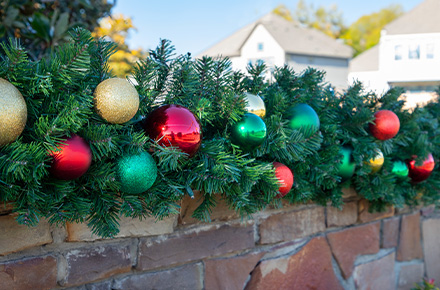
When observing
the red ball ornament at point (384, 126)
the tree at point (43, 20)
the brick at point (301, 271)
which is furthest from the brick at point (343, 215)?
the tree at point (43, 20)

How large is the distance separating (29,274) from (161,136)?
0.55 meters

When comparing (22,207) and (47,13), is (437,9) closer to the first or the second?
(47,13)

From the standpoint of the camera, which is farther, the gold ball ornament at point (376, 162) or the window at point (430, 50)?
the window at point (430, 50)

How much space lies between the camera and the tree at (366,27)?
125ft

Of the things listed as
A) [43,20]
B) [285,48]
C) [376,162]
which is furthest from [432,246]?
[285,48]

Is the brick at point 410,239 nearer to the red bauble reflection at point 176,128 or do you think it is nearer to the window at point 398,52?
the red bauble reflection at point 176,128

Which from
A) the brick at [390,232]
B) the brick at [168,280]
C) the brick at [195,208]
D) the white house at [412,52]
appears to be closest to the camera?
the brick at [168,280]

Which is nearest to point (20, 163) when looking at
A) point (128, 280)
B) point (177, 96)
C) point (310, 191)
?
point (177, 96)

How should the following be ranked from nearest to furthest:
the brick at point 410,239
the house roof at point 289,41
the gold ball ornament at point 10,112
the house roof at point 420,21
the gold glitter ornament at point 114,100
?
the gold ball ornament at point 10,112 → the gold glitter ornament at point 114,100 → the brick at point 410,239 → the house roof at point 420,21 → the house roof at point 289,41

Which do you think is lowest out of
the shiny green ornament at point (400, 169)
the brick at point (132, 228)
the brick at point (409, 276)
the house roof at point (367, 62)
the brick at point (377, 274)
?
the brick at point (409, 276)

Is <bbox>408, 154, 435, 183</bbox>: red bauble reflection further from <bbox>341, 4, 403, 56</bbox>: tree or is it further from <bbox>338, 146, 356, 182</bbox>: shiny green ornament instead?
<bbox>341, 4, 403, 56</bbox>: tree

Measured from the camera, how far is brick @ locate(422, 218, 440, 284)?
2.53m

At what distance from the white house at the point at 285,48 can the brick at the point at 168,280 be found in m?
22.1

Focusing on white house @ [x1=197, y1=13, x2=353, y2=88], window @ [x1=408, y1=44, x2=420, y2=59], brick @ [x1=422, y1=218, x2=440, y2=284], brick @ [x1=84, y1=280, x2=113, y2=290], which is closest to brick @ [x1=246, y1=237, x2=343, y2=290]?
brick @ [x1=84, y1=280, x2=113, y2=290]
